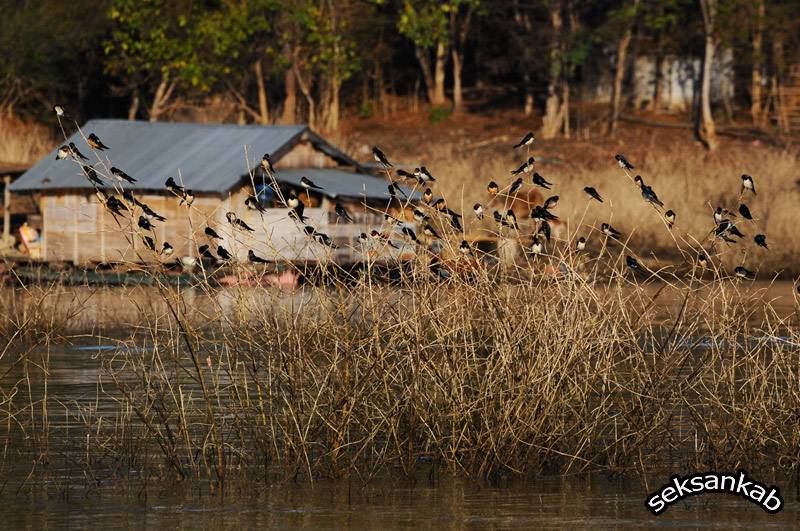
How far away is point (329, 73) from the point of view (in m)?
39.6

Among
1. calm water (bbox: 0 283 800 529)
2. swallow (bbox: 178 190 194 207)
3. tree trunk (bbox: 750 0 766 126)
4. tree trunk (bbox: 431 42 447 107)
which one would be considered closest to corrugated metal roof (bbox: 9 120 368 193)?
tree trunk (bbox: 750 0 766 126)

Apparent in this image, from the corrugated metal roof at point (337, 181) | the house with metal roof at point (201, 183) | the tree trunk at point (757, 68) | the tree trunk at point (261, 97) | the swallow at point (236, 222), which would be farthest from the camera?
the tree trunk at point (261, 97)

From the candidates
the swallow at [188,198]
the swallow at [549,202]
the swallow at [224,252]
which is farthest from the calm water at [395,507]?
the swallow at [549,202]

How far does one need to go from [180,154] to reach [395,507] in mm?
21572

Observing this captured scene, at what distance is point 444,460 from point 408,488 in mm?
435

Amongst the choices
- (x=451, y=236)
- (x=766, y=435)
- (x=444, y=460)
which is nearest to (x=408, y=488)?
(x=444, y=460)

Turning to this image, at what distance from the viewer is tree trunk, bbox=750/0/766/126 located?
3925 centimetres

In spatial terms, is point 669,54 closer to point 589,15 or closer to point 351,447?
point 589,15

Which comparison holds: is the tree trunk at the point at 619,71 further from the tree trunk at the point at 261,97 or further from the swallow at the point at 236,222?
the swallow at the point at 236,222

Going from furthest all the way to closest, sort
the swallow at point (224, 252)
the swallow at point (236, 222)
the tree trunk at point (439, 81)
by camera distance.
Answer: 1. the tree trunk at point (439, 81)
2. the swallow at point (224, 252)
3. the swallow at point (236, 222)

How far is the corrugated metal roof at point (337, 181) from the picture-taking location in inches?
1042

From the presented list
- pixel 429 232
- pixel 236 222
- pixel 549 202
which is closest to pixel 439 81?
pixel 549 202

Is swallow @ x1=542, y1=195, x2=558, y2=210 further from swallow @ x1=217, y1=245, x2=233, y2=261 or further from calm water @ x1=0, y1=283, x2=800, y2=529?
swallow @ x1=217, y1=245, x2=233, y2=261

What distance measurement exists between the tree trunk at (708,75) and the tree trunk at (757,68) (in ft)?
4.54
